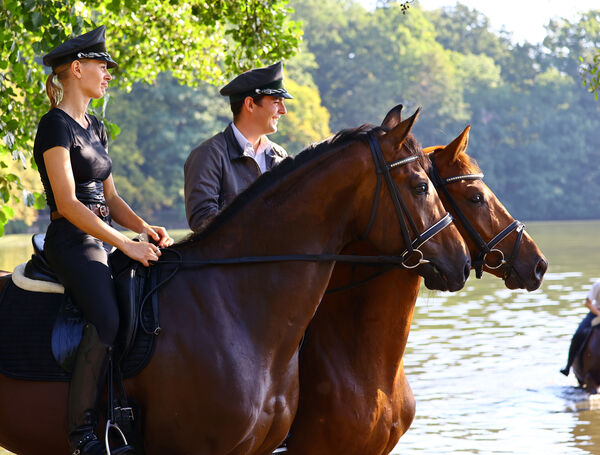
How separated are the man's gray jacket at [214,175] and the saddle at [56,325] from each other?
1.26 meters

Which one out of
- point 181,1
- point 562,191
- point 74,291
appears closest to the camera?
point 74,291

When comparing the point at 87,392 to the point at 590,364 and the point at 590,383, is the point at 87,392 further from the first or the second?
the point at 590,383

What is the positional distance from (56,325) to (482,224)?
282 centimetres

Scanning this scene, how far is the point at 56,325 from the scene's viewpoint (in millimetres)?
4535

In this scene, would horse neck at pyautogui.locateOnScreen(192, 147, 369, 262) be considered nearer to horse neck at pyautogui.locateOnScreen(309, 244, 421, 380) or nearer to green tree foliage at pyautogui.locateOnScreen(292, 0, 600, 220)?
horse neck at pyautogui.locateOnScreen(309, 244, 421, 380)

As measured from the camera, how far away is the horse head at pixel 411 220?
4.62 meters

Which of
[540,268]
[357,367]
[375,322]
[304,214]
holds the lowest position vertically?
[357,367]

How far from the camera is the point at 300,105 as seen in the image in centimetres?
7588

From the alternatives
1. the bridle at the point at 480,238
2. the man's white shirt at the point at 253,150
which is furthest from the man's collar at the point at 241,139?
the bridle at the point at 480,238

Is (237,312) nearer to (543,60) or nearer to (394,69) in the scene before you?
(394,69)

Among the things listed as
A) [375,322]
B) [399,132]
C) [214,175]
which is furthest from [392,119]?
[214,175]

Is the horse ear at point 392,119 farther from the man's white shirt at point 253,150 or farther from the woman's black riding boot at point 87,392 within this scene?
the woman's black riding boot at point 87,392

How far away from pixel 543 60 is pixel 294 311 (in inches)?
4212

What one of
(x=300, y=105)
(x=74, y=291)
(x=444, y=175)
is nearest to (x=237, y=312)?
(x=74, y=291)
